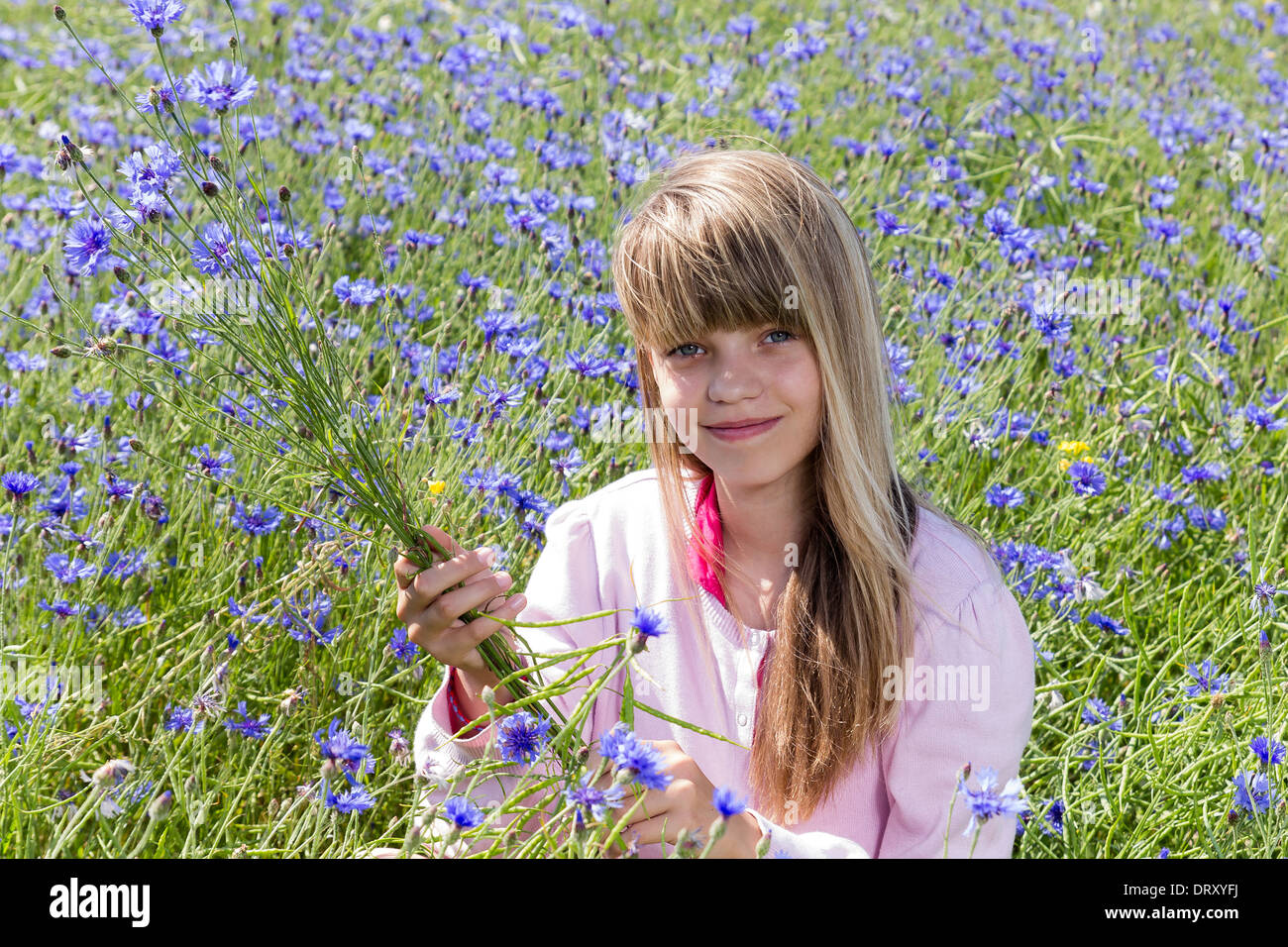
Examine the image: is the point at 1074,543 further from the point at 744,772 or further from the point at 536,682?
the point at 536,682

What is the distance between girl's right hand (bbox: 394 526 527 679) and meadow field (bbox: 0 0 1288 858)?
7cm

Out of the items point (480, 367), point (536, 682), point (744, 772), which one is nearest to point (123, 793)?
point (536, 682)

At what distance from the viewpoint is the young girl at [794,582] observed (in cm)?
151

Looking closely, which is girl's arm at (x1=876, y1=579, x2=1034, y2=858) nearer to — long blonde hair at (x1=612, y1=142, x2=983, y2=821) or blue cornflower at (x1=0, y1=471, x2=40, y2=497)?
long blonde hair at (x1=612, y1=142, x2=983, y2=821)

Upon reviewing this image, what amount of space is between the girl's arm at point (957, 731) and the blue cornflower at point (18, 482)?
1.27 m

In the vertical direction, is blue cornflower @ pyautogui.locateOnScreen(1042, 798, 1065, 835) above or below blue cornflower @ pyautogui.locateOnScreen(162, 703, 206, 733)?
below

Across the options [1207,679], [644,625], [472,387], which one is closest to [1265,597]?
[1207,679]

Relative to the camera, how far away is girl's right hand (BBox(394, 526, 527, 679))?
4.34ft

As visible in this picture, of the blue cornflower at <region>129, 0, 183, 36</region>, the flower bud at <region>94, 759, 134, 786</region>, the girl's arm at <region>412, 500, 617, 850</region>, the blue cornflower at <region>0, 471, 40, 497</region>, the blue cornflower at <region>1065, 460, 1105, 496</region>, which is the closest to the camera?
the flower bud at <region>94, 759, 134, 786</region>

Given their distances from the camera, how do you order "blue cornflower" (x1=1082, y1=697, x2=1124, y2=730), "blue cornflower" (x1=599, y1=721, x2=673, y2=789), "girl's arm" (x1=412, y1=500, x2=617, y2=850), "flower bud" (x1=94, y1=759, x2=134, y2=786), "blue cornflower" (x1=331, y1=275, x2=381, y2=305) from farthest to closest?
"blue cornflower" (x1=331, y1=275, x2=381, y2=305) < "blue cornflower" (x1=1082, y1=697, x2=1124, y2=730) < "girl's arm" (x1=412, y1=500, x2=617, y2=850) < "flower bud" (x1=94, y1=759, x2=134, y2=786) < "blue cornflower" (x1=599, y1=721, x2=673, y2=789)

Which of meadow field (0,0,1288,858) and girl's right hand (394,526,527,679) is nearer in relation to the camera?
girl's right hand (394,526,527,679)

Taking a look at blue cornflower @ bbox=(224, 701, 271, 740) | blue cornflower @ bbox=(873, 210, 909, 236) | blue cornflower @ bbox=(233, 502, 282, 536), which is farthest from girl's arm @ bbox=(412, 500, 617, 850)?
blue cornflower @ bbox=(873, 210, 909, 236)

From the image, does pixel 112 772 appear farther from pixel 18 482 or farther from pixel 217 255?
pixel 18 482

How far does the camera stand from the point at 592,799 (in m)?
1.09
